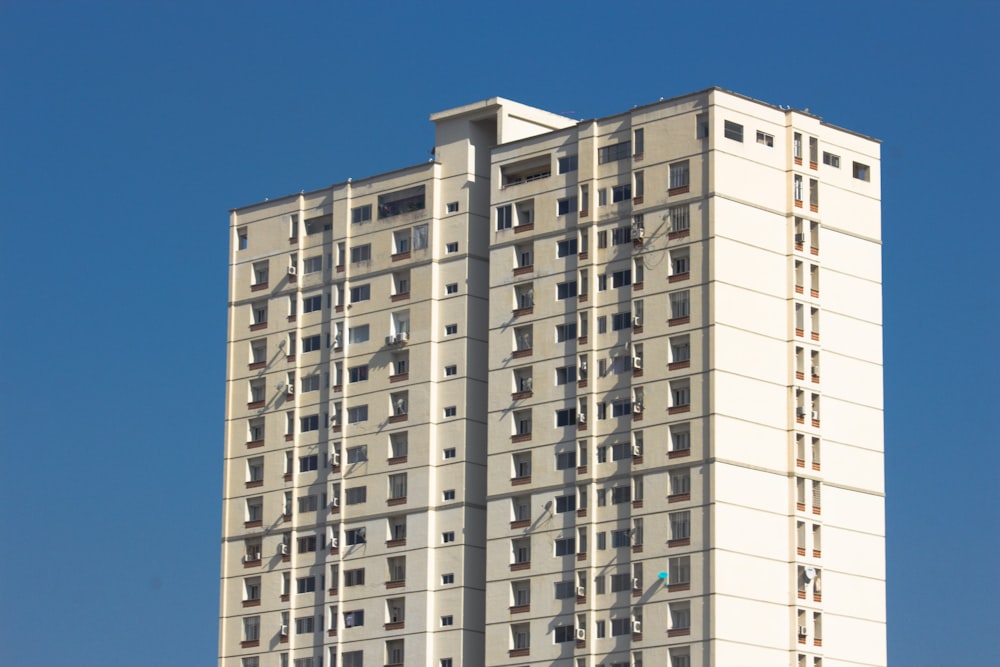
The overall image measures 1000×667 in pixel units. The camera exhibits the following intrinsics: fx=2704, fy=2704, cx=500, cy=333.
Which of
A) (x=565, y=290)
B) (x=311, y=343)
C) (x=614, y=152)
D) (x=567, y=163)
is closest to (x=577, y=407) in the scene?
(x=565, y=290)

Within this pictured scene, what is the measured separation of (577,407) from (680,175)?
12451 millimetres

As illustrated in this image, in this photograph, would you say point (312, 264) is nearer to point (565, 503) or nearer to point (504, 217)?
point (504, 217)

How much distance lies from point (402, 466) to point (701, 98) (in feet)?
83.3

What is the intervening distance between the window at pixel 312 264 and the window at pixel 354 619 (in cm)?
1906

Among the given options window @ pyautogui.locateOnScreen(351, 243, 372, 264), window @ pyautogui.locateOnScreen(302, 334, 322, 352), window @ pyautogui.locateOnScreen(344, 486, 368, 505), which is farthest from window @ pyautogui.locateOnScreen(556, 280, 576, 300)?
window @ pyautogui.locateOnScreen(302, 334, 322, 352)

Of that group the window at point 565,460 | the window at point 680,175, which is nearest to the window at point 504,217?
the window at point 680,175

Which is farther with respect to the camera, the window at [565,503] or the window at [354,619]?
the window at [354,619]

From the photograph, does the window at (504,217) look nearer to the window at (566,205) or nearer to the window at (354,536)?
the window at (566,205)

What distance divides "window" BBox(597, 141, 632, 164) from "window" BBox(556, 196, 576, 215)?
8.20 ft

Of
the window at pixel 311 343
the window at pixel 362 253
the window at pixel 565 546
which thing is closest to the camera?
the window at pixel 565 546

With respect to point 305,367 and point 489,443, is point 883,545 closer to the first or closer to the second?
point 489,443

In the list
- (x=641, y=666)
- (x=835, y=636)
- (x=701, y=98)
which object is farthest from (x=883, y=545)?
(x=701, y=98)

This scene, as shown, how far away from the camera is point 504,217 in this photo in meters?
139

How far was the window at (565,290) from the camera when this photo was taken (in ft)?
442
